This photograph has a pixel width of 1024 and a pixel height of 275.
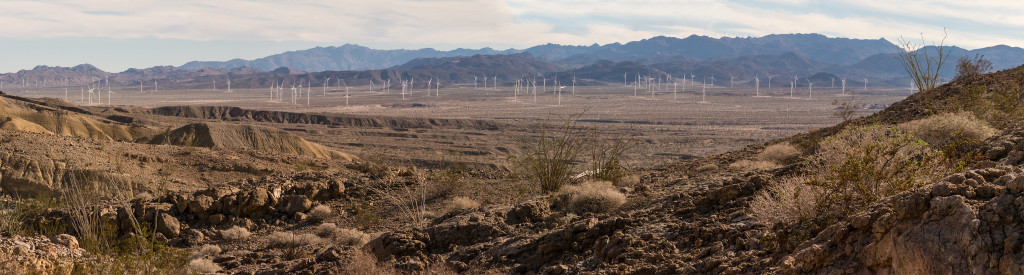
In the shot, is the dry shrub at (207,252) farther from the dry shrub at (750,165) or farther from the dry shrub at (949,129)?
the dry shrub at (949,129)

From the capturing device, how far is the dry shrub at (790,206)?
706cm

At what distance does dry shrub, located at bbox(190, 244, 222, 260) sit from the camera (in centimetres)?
1134

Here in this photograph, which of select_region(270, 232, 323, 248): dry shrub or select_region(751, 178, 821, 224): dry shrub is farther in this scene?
select_region(270, 232, 323, 248): dry shrub

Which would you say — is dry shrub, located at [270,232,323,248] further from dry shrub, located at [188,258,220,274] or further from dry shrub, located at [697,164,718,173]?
dry shrub, located at [697,164,718,173]

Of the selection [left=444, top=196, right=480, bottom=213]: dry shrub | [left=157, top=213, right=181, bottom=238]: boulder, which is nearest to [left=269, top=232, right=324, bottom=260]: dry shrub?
[left=157, top=213, right=181, bottom=238]: boulder

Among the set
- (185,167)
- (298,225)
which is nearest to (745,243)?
(298,225)

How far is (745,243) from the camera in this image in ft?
22.8

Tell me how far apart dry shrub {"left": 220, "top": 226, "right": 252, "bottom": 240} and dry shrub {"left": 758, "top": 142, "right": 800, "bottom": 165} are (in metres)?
10.4

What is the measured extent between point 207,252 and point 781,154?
11441 mm

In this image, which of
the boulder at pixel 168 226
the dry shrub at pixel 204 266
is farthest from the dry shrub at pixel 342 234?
the boulder at pixel 168 226

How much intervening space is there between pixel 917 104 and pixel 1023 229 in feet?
48.4

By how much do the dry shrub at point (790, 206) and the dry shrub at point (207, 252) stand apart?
8479mm

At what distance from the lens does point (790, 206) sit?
7.29 m

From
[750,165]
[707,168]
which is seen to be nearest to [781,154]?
[750,165]
